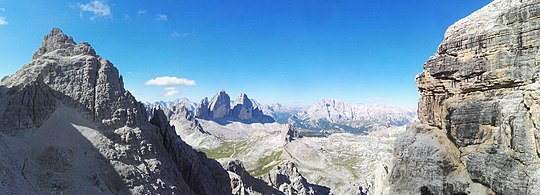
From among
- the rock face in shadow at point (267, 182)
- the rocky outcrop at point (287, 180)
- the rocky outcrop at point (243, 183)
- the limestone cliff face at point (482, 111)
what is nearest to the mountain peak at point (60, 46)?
the rocky outcrop at point (243, 183)

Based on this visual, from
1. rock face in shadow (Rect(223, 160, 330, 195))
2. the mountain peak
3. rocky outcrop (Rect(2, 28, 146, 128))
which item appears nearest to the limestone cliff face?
rocky outcrop (Rect(2, 28, 146, 128))

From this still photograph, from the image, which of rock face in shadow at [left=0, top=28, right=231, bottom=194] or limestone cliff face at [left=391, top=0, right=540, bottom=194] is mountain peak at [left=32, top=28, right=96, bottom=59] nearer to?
rock face in shadow at [left=0, top=28, right=231, bottom=194]

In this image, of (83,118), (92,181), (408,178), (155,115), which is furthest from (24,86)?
(408,178)

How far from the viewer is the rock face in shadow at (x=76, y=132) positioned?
46125 mm

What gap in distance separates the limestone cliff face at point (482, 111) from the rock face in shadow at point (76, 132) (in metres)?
42.8

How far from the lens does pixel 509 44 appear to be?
32.0 meters

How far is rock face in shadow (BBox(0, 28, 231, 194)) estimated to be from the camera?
4612 cm

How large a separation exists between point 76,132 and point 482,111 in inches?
2336

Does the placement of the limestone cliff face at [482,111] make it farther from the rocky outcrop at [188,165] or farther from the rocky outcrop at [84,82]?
the rocky outcrop at [84,82]

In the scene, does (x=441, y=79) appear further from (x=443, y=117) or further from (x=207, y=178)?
(x=207, y=178)

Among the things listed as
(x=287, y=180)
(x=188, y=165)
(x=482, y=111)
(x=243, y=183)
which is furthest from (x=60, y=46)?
(x=287, y=180)

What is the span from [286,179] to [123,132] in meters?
104

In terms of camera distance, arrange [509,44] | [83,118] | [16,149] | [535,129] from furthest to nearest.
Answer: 1. [83,118]
2. [16,149]
3. [509,44]
4. [535,129]

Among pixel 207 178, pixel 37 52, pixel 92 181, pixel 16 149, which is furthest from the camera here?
pixel 207 178
